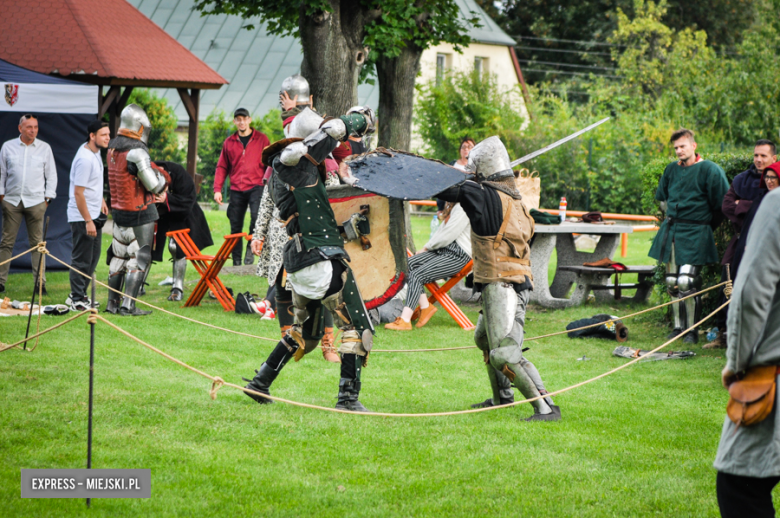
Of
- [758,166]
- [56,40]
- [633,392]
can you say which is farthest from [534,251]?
[56,40]

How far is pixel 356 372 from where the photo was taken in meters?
4.99

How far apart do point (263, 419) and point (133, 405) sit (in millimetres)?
839

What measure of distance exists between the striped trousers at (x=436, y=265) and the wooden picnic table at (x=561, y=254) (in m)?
1.43

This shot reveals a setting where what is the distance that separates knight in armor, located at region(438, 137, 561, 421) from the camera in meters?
4.81

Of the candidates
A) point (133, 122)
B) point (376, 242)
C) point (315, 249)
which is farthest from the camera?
point (133, 122)

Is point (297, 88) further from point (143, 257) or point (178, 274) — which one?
point (178, 274)

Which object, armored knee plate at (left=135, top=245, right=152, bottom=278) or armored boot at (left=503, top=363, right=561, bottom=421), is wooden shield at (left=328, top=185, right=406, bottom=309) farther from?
armored knee plate at (left=135, top=245, right=152, bottom=278)

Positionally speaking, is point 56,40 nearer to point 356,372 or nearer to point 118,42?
point 118,42

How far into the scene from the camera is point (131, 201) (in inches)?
310

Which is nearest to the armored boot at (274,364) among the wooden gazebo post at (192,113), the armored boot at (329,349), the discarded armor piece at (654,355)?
the armored boot at (329,349)

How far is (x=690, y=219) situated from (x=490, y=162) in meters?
3.56

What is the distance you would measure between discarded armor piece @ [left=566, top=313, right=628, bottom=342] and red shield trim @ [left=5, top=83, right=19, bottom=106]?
649 centimetres

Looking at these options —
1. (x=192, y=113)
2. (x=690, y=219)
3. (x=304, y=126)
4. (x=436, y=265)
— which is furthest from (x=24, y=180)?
(x=690, y=219)

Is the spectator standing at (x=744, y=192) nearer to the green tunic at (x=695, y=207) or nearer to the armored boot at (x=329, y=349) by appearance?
the green tunic at (x=695, y=207)
